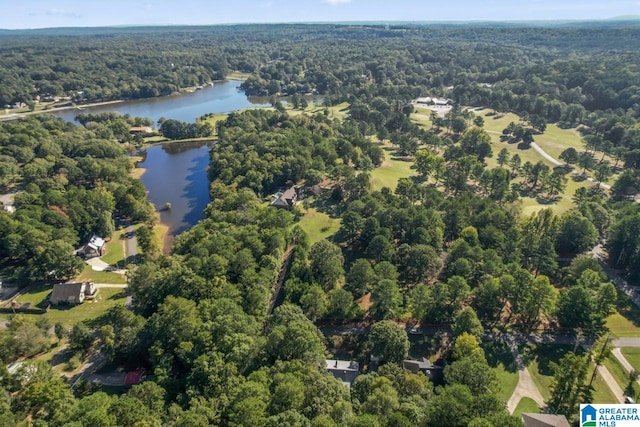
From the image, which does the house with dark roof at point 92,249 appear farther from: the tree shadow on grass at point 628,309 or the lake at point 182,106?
the lake at point 182,106

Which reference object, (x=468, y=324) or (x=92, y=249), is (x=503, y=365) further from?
(x=92, y=249)

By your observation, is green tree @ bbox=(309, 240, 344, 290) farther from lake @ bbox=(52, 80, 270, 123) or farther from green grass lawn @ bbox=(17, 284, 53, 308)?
lake @ bbox=(52, 80, 270, 123)

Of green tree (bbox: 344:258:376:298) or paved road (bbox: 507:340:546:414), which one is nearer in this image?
paved road (bbox: 507:340:546:414)

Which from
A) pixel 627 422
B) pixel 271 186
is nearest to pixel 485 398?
pixel 627 422

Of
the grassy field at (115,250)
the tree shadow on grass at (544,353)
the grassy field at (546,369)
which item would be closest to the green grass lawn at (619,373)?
the grassy field at (546,369)

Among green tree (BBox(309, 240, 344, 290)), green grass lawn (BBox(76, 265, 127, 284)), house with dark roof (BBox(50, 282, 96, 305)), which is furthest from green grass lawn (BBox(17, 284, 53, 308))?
green tree (BBox(309, 240, 344, 290))

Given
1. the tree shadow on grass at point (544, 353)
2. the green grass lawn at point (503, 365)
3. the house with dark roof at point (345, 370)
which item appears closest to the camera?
the house with dark roof at point (345, 370)

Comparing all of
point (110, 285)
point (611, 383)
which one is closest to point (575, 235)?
point (611, 383)
